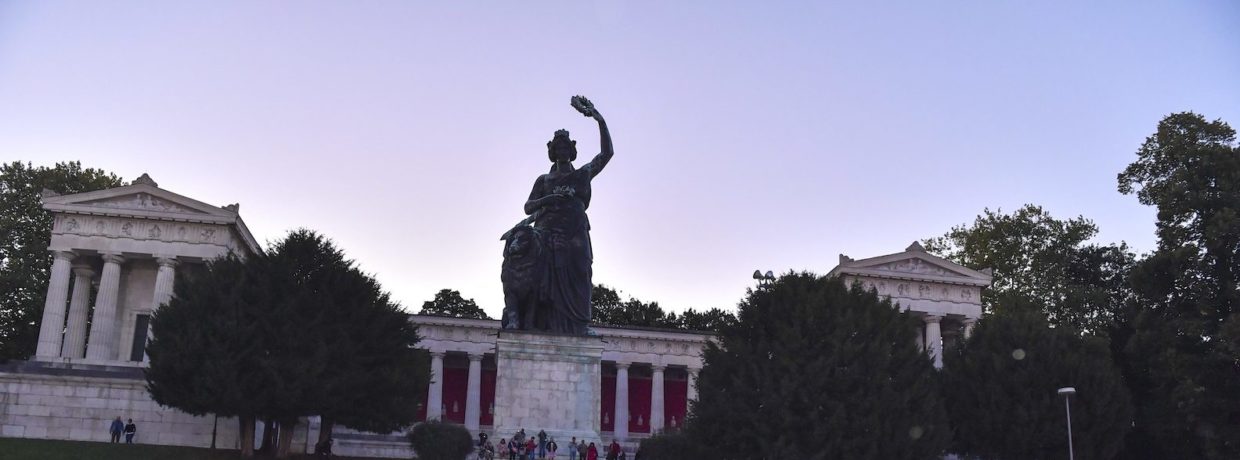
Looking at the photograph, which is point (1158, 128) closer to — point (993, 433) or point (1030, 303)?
point (1030, 303)

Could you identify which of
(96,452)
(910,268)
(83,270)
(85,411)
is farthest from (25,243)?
(910,268)

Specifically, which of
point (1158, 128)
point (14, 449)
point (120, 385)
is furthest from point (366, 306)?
point (1158, 128)

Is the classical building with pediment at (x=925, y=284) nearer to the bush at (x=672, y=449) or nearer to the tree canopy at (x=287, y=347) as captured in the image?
the bush at (x=672, y=449)

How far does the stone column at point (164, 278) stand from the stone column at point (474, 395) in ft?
59.0

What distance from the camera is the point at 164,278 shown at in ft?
179

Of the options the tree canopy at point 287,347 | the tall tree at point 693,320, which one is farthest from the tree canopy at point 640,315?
the tree canopy at point 287,347

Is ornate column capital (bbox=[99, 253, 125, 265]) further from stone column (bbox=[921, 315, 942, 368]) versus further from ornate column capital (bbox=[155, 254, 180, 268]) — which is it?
stone column (bbox=[921, 315, 942, 368])

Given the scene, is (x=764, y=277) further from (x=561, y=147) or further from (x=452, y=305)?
(x=452, y=305)

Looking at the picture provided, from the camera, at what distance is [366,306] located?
35531mm

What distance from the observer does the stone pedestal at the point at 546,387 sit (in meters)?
23.8

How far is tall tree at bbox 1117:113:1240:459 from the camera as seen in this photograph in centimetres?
3684

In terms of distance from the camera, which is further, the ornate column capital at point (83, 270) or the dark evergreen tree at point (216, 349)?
the ornate column capital at point (83, 270)

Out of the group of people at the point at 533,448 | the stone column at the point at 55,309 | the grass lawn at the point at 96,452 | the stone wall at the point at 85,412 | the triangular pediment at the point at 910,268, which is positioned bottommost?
the grass lawn at the point at 96,452

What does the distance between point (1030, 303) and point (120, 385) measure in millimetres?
46466
